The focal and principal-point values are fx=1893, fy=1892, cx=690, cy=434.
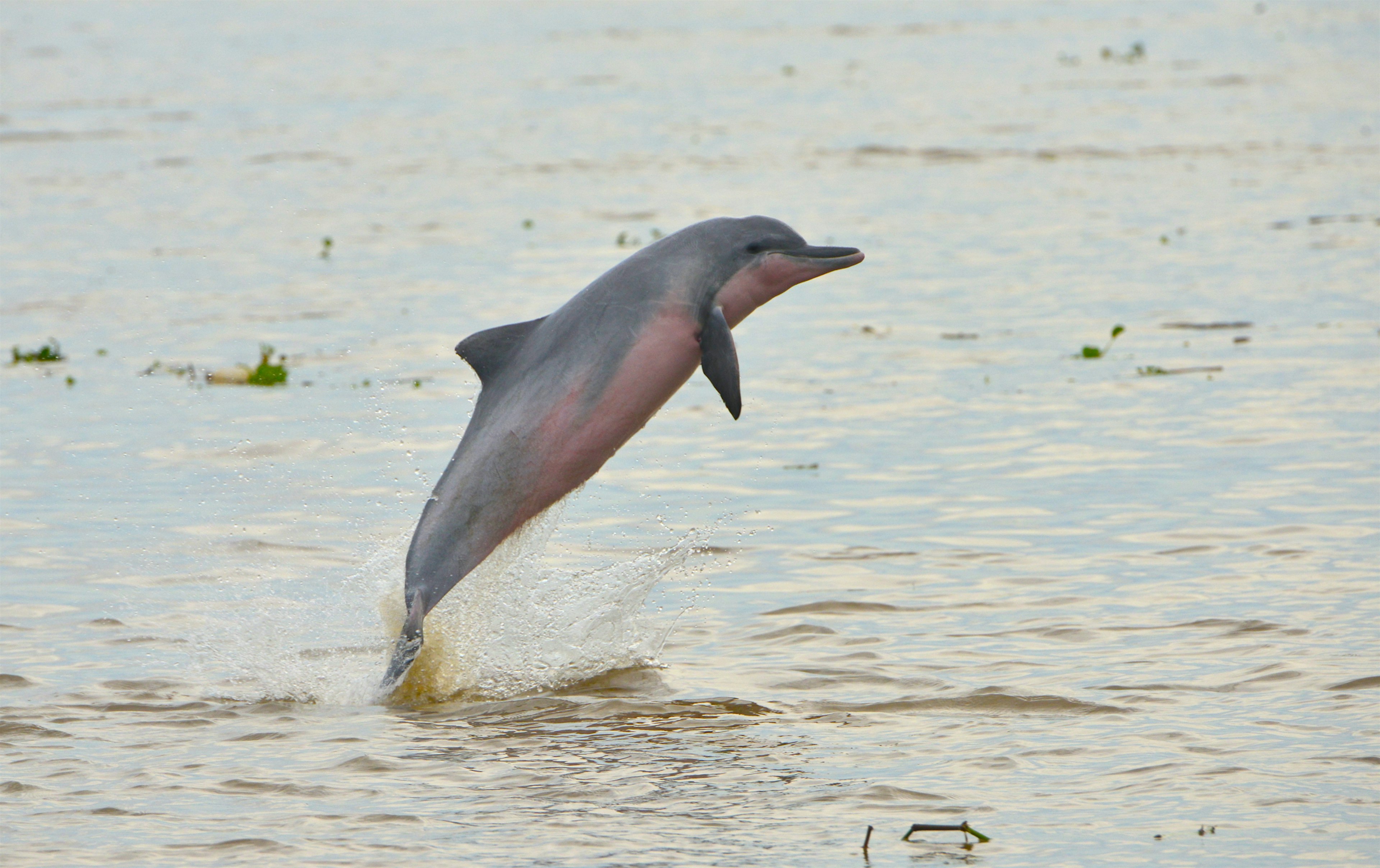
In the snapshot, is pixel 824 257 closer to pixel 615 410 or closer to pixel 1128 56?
pixel 615 410

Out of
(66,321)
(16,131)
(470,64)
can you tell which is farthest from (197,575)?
(470,64)

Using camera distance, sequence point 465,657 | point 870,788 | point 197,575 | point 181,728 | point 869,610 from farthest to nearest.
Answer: point 197,575
point 869,610
point 465,657
point 181,728
point 870,788

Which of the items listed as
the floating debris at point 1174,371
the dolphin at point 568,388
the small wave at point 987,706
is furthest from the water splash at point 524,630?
the floating debris at point 1174,371

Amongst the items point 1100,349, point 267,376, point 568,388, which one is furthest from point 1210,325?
point 568,388

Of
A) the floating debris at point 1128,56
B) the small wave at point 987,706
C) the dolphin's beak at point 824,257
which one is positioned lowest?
the small wave at point 987,706

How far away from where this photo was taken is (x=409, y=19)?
70.1 metres

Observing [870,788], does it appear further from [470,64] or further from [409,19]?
[409,19]

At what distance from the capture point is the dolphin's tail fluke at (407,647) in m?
8.02

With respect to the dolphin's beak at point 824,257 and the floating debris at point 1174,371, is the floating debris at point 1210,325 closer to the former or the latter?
the floating debris at point 1174,371

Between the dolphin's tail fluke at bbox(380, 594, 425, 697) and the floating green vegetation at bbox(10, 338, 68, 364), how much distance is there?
8.20 meters

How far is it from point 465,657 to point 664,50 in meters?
44.9

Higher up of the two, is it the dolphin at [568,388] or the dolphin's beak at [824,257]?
the dolphin's beak at [824,257]

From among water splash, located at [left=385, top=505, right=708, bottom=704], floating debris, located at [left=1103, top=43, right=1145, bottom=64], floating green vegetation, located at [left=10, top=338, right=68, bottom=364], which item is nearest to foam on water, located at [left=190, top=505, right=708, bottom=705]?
water splash, located at [left=385, top=505, right=708, bottom=704]

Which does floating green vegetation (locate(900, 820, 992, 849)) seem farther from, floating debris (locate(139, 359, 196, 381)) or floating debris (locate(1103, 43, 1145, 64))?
floating debris (locate(1103, 43, 1145, 64))
